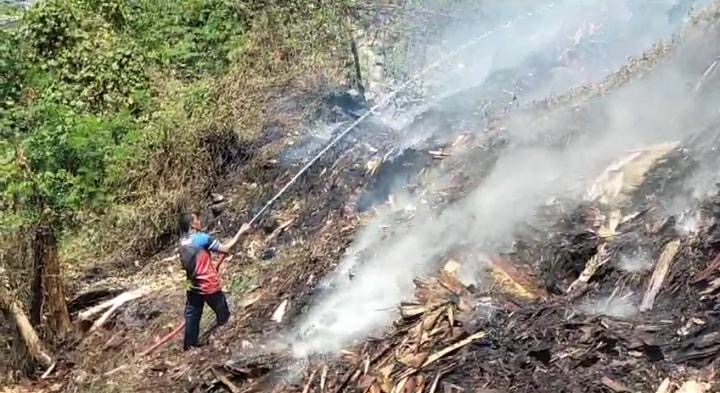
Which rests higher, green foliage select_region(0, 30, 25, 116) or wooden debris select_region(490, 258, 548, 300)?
green foliage select_region(0, 30, 25, 116)

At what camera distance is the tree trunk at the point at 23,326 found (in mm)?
8336

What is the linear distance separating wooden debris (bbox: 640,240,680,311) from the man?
142 inches

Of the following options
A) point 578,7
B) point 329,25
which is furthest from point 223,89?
point 578,7

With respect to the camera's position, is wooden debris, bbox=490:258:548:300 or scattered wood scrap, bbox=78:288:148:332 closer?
wooden debris, bbox=490:258:548:300

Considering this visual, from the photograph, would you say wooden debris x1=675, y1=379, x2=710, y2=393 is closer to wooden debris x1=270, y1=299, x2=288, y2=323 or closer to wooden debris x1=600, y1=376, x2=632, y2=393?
wooden debris x1=600, y1=376, x2=632, y2=393

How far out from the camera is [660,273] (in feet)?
19.5

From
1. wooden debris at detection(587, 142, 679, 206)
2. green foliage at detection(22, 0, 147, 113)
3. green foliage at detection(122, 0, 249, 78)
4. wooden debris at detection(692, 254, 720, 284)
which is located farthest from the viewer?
green foliage at detection(122, 0, 249, 78)

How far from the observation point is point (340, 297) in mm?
7719

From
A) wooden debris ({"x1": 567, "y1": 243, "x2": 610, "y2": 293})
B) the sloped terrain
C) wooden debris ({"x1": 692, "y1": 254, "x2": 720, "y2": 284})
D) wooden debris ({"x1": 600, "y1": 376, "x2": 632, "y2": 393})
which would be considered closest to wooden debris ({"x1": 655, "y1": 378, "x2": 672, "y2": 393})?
the sloped terrain

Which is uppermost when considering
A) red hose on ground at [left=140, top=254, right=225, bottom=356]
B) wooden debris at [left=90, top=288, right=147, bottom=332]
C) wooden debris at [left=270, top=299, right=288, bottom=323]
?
wooden debris at [left=270, top=299, right=288, bottom=323]

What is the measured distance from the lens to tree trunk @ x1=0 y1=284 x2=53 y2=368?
834 cm

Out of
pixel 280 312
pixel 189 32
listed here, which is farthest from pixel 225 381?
pixel 189 32

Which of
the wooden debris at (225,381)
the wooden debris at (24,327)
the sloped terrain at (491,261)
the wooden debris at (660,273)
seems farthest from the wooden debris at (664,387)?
the wooden debris at (24,327)

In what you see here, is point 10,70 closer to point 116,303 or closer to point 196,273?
point 116,303
